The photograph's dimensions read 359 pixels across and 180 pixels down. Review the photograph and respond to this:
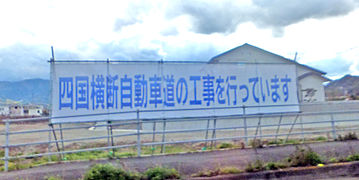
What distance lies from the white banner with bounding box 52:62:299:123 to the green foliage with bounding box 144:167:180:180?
2139 mm

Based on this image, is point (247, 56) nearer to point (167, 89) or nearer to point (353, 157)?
point (167, 89)

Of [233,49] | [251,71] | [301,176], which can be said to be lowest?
[301,176]

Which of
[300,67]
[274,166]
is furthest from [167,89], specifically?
[300,67]

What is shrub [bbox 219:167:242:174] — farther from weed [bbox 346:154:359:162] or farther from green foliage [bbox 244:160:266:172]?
weed [bbox 346:154:359:162]

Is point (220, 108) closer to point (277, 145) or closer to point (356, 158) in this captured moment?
point (277, 145)

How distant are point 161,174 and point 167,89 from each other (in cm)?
347

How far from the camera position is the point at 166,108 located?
799 centimetres

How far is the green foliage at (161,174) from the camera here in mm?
5086

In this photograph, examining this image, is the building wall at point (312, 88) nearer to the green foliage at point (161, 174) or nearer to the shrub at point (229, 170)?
the shrub at point (229, 170)

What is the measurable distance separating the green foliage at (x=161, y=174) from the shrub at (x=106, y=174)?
0.34 m

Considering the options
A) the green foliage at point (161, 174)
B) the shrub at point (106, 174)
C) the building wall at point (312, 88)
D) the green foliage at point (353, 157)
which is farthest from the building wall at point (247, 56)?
the shrub at point (106, 174)

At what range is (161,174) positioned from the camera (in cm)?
510

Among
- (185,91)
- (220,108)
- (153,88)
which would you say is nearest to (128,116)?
(153,88)

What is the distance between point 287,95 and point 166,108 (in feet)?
14.5
